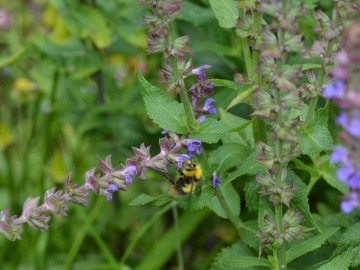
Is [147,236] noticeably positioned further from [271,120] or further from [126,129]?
[271,120]

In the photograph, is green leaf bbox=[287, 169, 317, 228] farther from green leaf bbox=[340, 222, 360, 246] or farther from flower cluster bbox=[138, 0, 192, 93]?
flower cluster bbox=[138, 0, 192, 93]

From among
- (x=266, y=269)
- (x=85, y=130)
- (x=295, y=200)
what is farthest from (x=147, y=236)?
(x=295, y=200)

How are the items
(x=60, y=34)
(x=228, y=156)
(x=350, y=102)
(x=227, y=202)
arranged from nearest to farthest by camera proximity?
(x=350, y=102) < (x=228, y=156) < (x=227, y=202) < (x=60, y=34)

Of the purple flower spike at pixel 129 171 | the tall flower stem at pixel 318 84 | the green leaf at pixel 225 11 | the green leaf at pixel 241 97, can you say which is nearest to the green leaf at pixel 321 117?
the tall flower stem at pixel 318 84

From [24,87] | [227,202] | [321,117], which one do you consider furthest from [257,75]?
[24,87]

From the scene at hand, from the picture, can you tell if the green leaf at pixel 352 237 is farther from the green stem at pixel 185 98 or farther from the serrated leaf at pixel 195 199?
the green stem at pixel 185 98

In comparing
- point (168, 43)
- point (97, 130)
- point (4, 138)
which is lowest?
point (4, 138)

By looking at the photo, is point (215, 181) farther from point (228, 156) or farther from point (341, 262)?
point (341, 262)
